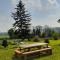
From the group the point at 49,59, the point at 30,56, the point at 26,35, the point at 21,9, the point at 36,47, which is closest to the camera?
the point at 49,59

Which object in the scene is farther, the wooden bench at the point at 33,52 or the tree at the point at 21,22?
the tree at the point at 21,22

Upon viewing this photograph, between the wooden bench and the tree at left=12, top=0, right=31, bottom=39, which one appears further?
the tree at left=12, top=0, right=31, bottom=39

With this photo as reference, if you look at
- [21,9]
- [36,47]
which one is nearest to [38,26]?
[21,9]

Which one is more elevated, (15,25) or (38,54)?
(15,25)

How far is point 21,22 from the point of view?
5144 cm

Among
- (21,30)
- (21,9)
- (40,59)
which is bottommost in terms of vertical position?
(40,59)

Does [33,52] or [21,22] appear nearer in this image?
[33,52]

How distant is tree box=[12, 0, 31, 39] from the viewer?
50.0 meters

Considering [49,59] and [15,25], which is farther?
[15,25]

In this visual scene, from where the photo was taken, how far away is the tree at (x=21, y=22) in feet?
164

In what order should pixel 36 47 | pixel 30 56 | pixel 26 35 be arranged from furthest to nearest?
pixel 26 35 < pixel 36 47 < pixel 30 56

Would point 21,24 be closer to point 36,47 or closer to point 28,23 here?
point 28,23

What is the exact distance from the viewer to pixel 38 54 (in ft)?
49.3

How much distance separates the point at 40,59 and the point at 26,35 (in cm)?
3616
